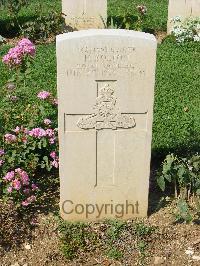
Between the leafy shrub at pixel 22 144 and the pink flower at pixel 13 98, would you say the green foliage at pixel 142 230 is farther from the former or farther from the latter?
the pink flower at pixel 13 98

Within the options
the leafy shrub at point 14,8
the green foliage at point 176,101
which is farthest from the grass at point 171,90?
the leafy shrub at point 14,8

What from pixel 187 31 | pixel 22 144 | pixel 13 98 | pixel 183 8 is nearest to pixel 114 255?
pixel 22 144

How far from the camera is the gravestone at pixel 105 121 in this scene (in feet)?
12.5

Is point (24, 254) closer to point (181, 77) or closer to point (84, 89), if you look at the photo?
point (84, 89)

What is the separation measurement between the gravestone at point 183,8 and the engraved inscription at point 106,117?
6.68 meters

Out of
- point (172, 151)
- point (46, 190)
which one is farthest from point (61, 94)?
point (172, 151)

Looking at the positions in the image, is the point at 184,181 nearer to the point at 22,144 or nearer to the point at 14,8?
the point at 22,144

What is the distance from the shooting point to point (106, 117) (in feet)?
13.2

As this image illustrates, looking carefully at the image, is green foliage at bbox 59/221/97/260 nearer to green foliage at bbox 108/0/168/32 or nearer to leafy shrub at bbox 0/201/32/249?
leafy shrub at bbox 0/201/32/249

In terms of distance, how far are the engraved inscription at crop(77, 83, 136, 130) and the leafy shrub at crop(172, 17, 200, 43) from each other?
588 centimetres

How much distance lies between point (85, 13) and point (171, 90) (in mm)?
3666

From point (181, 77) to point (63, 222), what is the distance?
4153mm

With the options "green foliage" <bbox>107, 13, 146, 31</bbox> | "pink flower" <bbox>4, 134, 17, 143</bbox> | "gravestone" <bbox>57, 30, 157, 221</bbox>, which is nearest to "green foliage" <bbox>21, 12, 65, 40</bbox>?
"green foliage" <bbox>107, 13, 146, 31</bbox>

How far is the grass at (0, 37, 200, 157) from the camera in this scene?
566cm
